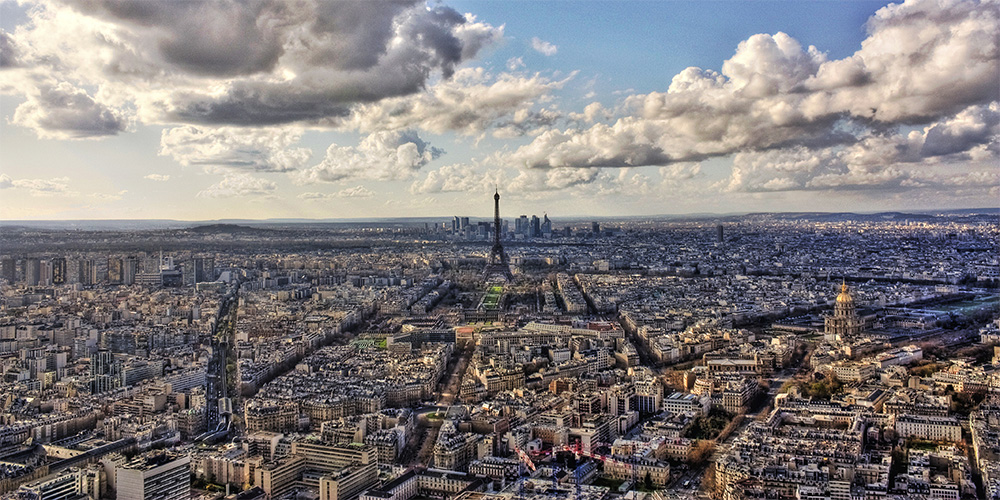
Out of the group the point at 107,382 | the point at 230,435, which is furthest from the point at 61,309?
the point at 230,435

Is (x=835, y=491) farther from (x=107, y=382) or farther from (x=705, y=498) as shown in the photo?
(x=107, y=382)

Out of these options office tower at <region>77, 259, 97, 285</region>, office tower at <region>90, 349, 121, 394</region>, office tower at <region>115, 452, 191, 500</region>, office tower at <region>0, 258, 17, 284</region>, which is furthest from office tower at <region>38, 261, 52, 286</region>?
office tower at <region>115, 452, 191, 500</region>

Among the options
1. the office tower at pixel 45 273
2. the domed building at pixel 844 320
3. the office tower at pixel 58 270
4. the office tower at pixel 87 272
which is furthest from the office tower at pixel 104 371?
the office tower at pixel 58 270

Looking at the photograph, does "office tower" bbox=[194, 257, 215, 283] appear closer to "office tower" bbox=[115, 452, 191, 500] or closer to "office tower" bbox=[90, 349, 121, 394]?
"office tower" bbox=[90, 349, 121, 394]

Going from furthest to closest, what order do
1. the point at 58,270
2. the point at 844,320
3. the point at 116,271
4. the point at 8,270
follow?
1. the point at 116,271
2. the point at 58,270
3. the point at 8,270
4. the point at 844,320

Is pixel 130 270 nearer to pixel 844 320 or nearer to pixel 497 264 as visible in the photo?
pixel 497 264

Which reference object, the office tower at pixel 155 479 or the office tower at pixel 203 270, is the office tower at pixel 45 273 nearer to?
the office tower at pixel 203 270

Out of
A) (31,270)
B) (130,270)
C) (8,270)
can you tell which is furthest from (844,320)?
(8,270)
